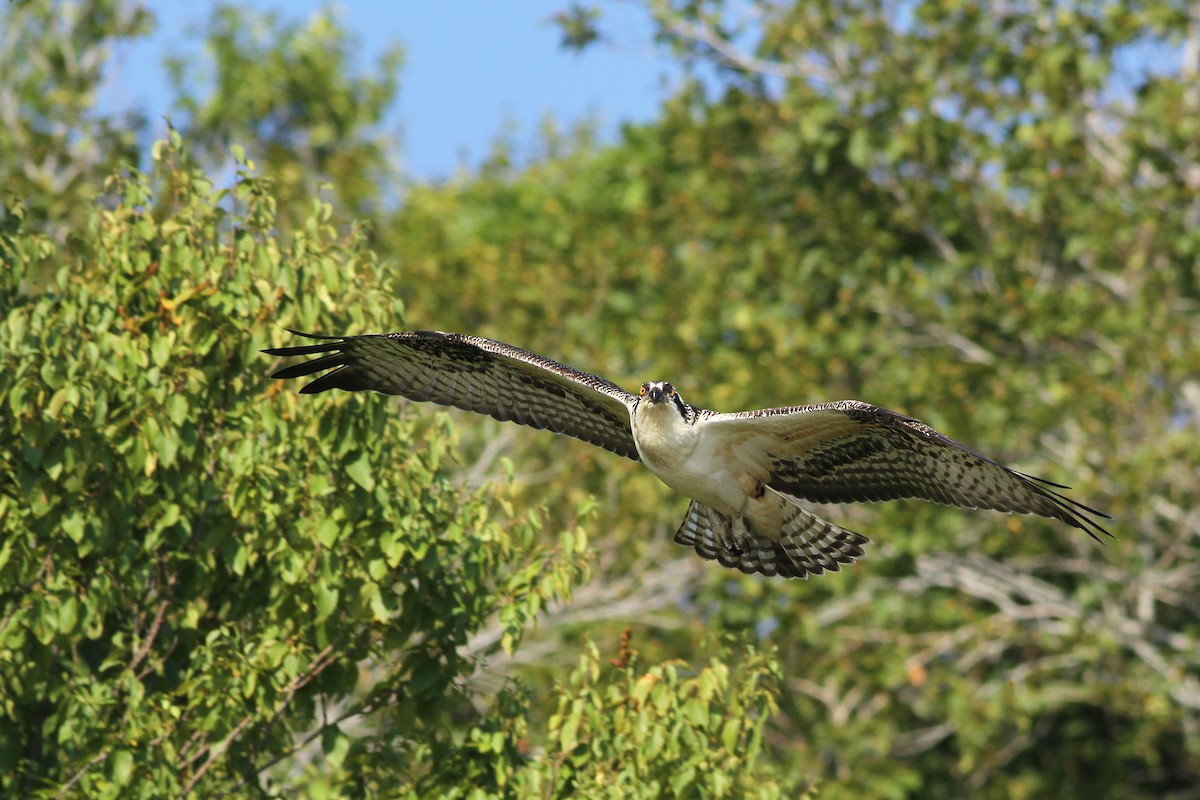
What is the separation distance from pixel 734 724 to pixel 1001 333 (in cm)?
829

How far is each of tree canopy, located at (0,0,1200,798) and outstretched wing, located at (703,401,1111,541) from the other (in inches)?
41.5

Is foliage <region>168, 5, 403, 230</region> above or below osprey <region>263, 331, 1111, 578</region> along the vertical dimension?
above

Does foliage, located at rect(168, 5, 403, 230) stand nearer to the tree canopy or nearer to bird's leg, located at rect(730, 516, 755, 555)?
the tree canopy

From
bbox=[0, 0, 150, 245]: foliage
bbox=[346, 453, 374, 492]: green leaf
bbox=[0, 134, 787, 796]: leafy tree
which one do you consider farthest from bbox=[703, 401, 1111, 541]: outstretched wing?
bbox=[0, 0, 150, 245]: foliage

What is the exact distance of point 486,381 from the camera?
8539mm

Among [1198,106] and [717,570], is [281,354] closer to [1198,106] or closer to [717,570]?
[717,570]

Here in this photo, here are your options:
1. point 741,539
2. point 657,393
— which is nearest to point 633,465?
point 741,539

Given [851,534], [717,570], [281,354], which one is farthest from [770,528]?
[717,570]

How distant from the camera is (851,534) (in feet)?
27.8

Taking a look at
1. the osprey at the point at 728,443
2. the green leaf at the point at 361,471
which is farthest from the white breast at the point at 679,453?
the green leaf at the point at 361,471

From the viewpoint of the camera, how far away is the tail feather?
860 cm

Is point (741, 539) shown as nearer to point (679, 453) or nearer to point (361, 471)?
point (679, 453)

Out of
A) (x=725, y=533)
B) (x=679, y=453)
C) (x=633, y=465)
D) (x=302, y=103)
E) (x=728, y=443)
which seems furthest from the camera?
(x=302, y=103)

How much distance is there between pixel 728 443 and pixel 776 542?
899 mm
